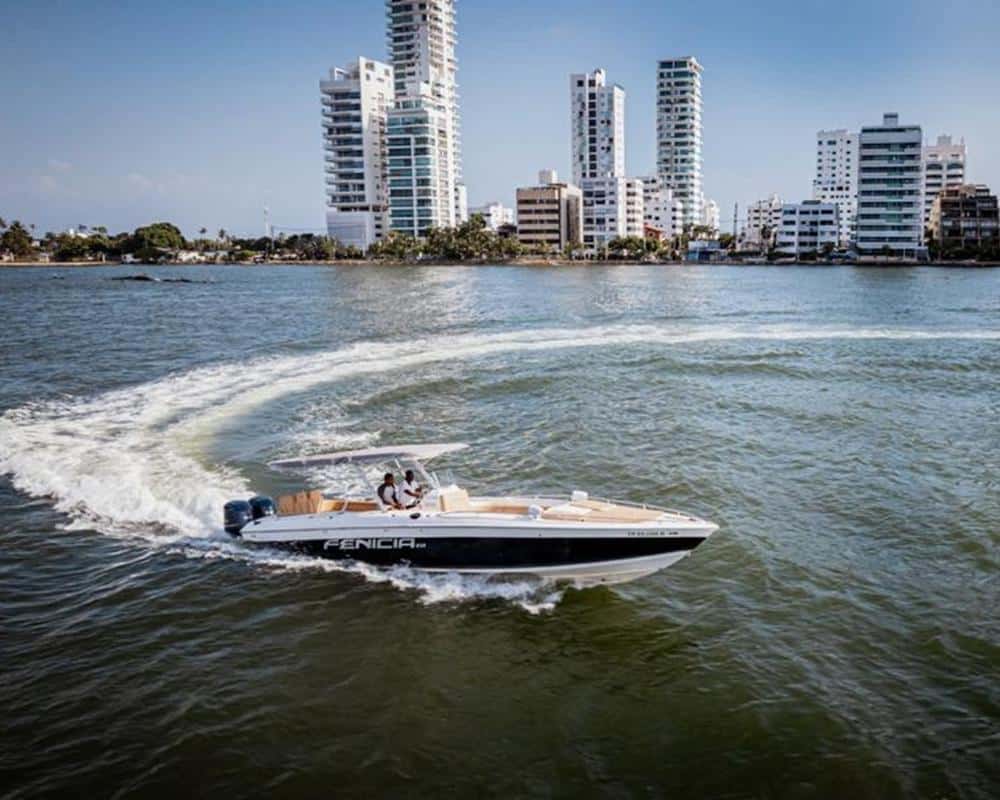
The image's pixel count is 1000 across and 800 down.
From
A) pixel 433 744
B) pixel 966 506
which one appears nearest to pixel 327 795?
pixel 433 744

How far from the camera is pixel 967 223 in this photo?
161750 millimetres

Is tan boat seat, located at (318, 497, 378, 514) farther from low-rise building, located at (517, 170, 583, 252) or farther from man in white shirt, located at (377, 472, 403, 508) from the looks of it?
low-rise building, located at (517, 170, 583, 252)

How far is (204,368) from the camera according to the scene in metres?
38.8

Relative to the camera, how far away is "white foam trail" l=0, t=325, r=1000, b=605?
18.1 meters

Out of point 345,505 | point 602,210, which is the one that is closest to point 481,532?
point 345,505

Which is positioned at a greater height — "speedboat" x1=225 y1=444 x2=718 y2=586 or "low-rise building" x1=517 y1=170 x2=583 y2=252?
"low-rise building" x1=517 y1=170 x2=583 y2=252

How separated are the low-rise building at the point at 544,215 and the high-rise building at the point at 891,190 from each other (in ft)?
214

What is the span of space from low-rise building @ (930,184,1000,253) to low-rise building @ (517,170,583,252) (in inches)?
3099

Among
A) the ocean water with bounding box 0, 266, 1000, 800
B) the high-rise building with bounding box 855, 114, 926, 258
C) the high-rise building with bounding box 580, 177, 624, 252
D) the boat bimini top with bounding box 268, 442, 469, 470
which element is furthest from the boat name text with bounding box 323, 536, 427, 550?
the high-rise building with bounding box 580, 177, 624, 252

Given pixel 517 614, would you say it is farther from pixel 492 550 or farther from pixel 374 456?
pixel 374 456

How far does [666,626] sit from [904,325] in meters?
53.6

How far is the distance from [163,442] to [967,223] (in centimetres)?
17662

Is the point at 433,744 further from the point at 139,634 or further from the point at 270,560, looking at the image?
the point at 270,560

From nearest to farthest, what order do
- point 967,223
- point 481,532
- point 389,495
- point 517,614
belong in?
point 517,614 < point 481,532 < point 389,495 < point 967,223
